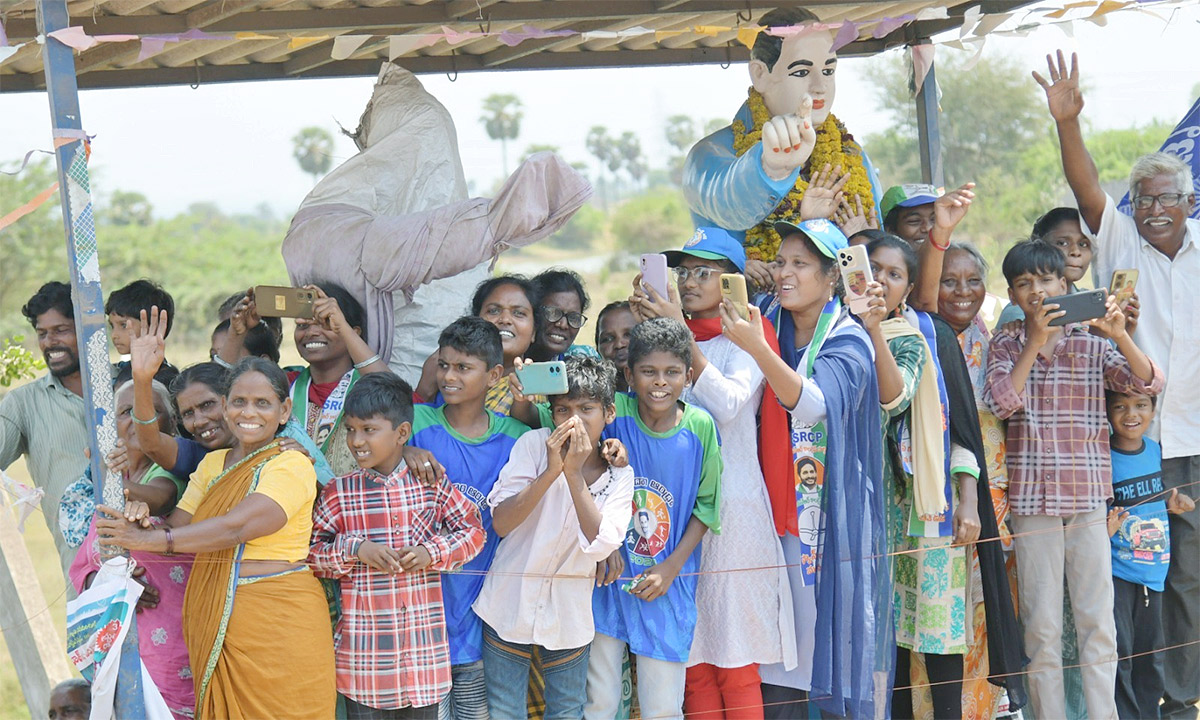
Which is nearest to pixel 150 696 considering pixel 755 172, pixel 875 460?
pixel 875 460

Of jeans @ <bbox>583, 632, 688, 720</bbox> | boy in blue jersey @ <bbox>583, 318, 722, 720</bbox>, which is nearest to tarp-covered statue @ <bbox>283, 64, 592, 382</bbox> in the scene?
boy in blue jersey @ <bbox>583, 318, 722, 720</bbox>

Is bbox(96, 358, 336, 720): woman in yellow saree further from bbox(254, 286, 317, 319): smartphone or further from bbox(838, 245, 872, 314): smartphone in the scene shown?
bbox(838, 245, 872, 314): smartphone

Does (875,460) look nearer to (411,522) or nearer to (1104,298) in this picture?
(1104,298)

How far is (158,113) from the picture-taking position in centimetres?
2873

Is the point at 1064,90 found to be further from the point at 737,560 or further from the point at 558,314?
the point at 737,560

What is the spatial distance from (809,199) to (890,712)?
1.65 meters

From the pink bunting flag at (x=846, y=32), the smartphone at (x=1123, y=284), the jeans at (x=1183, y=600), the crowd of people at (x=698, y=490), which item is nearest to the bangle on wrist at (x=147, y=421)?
the crowd of people at (x=698, y=490)

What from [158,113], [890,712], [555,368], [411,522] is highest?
[158,113]

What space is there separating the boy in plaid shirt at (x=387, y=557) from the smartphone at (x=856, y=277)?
3.97ft

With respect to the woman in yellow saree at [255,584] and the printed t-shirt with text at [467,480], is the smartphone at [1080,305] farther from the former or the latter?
the woman in yellow saree at [255,584]

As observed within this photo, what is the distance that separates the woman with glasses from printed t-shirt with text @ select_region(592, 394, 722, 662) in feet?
1.60

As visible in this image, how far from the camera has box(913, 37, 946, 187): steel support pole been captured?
5.43m

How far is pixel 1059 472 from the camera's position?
3998 mm

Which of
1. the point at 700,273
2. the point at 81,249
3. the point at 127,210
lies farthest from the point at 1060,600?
the point at 127,210
